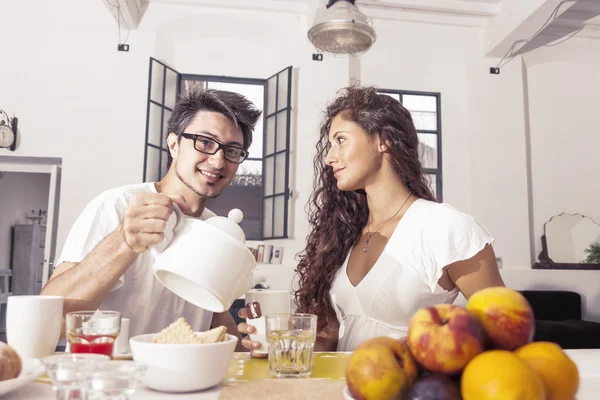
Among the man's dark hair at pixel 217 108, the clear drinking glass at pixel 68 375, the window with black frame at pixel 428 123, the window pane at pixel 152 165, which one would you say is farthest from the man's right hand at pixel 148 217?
the window with black frame at pixel 428 123

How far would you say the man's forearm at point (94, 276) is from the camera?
1148 mm

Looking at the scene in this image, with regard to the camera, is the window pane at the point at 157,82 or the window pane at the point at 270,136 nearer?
the window pane at the point at 157,82

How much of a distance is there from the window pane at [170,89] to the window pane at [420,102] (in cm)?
242

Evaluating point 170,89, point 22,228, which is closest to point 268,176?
point 170,89

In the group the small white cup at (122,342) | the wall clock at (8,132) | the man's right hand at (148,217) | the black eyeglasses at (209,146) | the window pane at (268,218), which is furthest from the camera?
the window pane at (268,218)

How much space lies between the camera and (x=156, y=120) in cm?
450

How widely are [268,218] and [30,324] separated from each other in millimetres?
3780

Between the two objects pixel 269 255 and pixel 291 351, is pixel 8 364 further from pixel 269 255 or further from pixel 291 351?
pixel 269 255

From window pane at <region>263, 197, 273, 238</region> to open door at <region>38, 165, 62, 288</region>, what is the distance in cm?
199

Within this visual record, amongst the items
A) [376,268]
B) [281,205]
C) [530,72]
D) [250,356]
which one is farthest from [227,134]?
[530,72]

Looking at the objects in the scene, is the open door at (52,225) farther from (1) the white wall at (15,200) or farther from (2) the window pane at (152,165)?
(1) the white wall at (15,200)

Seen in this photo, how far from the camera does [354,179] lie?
1.71m

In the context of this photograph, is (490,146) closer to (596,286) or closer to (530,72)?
(530,72)

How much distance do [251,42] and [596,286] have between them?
442 centimetres
